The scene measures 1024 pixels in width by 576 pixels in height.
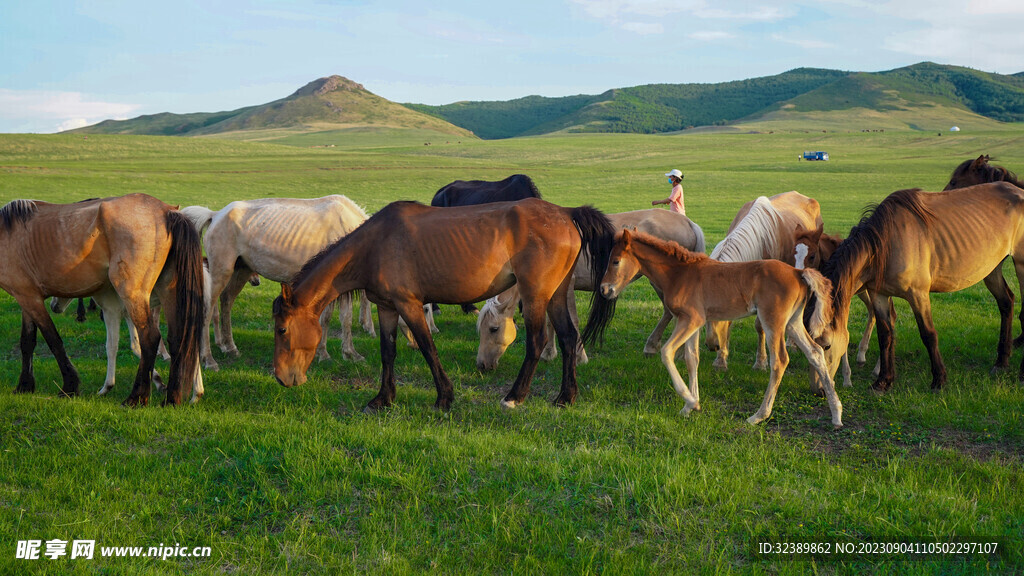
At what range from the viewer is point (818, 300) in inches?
254

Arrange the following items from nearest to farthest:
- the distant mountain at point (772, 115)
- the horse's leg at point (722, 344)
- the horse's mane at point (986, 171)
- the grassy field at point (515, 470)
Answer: the grassy field at point (515, 470) < the horse's leg at point (722, 344) < the horse's mane at point (986, 171) < the distant mountain at point (772, 115)

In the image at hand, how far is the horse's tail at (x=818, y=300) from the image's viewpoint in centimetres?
630

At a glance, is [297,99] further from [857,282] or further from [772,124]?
[857,282]

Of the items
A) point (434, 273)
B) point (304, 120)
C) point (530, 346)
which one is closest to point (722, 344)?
point (530, 346)

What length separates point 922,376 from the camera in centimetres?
762

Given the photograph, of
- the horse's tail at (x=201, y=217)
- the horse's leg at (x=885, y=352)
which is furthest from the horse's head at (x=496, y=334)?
the horse's tail at (x=201, y=217)

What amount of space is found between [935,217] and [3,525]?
8760 mm

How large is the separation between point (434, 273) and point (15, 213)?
168 inches

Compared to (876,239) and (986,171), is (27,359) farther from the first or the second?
(986,171)

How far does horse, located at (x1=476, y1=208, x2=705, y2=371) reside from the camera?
825cm

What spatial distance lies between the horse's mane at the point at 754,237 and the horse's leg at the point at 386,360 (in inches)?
157

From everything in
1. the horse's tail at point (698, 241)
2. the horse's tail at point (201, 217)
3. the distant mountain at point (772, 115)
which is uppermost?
the distant mountain at point (772, 115)

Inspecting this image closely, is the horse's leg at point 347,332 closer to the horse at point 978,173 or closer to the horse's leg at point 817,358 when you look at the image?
the horse's leg at point 817,358

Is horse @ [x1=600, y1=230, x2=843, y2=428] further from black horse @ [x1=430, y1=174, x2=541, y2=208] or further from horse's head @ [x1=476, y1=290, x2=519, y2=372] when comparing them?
black horse @ [x1=430, y1=174, x2=541, y2=208]
